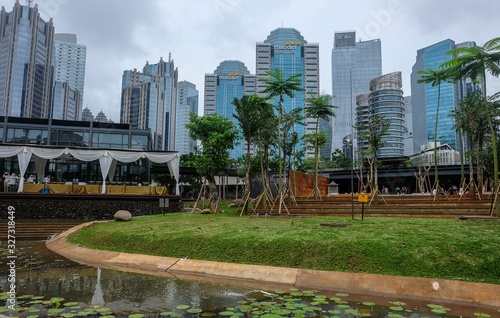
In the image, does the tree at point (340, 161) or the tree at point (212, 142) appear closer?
the tree at point (212, 142)

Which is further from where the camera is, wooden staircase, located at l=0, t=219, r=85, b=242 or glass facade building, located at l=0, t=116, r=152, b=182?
glass facade building, located at l=0, t=116, r=152, b=182

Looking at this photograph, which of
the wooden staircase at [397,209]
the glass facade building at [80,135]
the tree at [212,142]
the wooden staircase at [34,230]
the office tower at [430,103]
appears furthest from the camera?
the office tower at [430,103]

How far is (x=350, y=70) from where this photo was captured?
185 ft

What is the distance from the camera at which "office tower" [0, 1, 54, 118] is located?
156 ft

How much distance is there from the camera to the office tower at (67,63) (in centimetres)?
5800

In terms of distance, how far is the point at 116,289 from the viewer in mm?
5699

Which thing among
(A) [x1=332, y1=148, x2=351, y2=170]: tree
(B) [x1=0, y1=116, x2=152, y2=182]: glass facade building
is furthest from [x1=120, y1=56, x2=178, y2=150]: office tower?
(A) [x1=332, y1=148, x2=351, y2=170]: tree

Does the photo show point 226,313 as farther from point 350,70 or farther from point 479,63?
point 350,70

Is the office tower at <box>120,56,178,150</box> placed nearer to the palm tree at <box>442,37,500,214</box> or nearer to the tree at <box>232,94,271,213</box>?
the tree at <box>232,94,271,213</box>

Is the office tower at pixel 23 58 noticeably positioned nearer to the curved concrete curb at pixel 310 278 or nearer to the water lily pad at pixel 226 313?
the curved concrete curb at pixel 310 278

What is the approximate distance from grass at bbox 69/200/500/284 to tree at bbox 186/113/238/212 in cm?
1029

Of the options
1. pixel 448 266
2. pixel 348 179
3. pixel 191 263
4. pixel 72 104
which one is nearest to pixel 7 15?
pixel 72 104

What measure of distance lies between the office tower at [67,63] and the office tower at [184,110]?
28.4 metres

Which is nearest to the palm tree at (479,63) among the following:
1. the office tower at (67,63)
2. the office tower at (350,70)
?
the office tower at (350,70)
